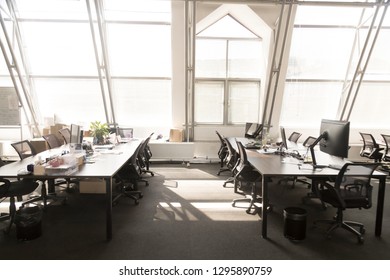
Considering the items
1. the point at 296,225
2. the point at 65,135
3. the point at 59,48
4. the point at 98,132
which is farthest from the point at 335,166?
the point at 59,48

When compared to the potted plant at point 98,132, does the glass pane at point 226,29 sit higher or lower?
higher

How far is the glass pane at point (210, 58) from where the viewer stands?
745cm

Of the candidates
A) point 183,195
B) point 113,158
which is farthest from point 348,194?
point 113,158

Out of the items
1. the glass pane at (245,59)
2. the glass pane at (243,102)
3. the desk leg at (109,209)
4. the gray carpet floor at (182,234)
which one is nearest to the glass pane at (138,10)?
the glass pane at (245,59)

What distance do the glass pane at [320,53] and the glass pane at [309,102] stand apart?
0.89 ft

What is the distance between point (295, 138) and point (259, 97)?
1.88m

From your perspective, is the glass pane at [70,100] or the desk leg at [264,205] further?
the glass pane at [70,100]

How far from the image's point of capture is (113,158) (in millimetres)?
4352

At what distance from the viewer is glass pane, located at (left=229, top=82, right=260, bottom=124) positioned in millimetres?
7746

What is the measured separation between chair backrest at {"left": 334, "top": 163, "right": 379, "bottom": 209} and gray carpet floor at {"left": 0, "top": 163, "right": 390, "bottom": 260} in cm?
45

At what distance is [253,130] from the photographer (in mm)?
6887

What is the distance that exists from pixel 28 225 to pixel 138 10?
5.48m

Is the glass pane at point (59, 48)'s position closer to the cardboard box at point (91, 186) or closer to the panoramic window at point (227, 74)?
the panoramic window at point (227, 74)

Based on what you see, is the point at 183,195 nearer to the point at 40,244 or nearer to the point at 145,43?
the point at 40,244
